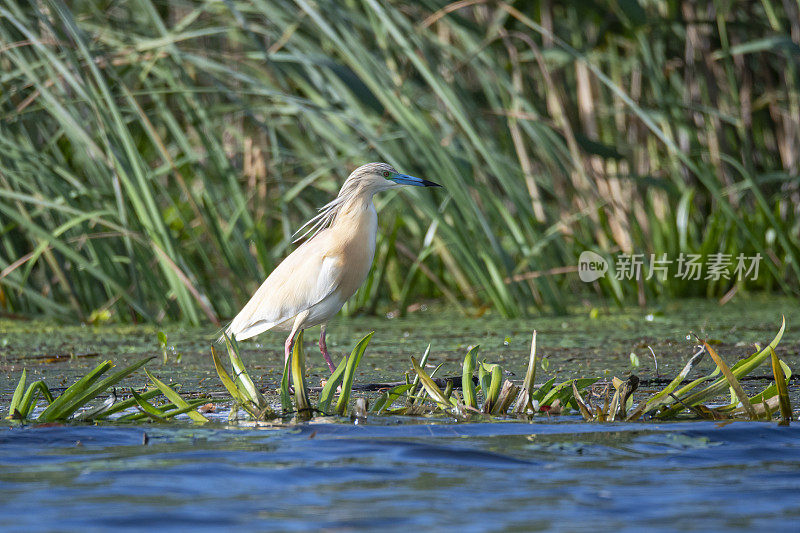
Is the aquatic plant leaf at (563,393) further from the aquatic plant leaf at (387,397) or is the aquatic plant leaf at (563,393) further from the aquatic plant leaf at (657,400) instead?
the aquatic plant leaf at (387,397)

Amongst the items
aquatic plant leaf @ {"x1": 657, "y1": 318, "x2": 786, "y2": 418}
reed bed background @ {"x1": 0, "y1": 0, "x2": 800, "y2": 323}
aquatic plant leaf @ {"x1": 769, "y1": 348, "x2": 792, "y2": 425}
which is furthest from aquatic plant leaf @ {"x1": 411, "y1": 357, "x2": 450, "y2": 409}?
reed bed background @ {"x1": 0, "y1": 0, "x2": 800, "y2": 323}

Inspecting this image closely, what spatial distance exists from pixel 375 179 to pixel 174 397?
50.6 inches

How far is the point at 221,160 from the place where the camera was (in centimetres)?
483

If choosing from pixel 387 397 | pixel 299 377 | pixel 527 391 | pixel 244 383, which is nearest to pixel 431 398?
pixel 387 397

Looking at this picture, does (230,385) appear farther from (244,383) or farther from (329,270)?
(329,270)

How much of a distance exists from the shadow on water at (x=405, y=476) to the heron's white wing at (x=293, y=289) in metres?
0.92

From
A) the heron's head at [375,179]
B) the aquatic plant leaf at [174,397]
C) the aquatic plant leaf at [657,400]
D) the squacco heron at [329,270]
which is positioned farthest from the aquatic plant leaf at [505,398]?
the heron's head at [375,179]

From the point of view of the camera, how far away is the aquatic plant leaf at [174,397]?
94.3 inches

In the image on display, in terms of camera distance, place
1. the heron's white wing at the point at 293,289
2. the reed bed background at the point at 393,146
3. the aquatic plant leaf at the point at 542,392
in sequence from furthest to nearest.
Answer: the reed bed background at the point at 393,146 < the heron's white wing at the point at 293,289 < the aquatic plant leaf at the point at 542,392

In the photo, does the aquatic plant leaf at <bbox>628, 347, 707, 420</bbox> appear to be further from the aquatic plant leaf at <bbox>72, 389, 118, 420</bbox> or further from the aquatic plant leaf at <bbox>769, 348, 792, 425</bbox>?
the aquatic plant leaf at <bbox>72, 389, 118, 420</bbox>

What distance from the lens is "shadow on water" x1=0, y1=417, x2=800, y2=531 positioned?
173 centimetres

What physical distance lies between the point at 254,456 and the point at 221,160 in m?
2.90

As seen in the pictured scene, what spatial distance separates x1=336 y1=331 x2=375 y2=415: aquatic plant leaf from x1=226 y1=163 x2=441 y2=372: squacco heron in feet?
2.58

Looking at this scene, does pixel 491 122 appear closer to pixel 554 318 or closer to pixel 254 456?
pixel 554 318
